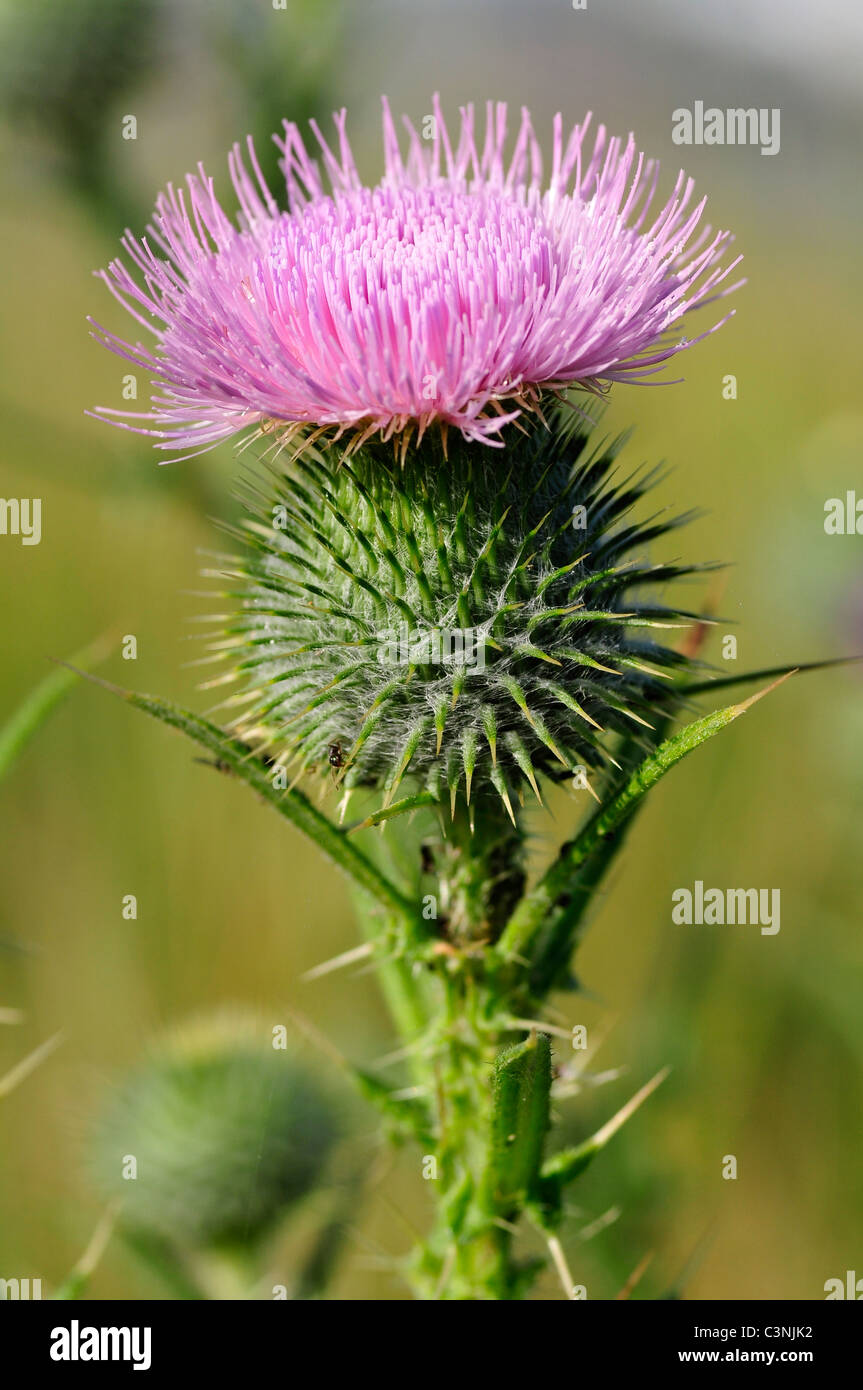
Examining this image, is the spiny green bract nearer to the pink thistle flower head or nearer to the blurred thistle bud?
the pink thistle flower head

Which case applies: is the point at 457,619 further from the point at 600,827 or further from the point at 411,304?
the point at 411,304

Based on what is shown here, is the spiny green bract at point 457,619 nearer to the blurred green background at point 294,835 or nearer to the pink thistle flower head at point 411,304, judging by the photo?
the pink thistle flower head at point 411,304

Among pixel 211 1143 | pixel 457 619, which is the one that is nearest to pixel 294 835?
pixel 211 1143

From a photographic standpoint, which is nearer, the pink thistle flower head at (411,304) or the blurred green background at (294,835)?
the pink thistle flower head at (411,304)

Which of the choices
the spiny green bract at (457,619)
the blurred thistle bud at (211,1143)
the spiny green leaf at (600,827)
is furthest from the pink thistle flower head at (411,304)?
the blurred thistle bud at (211,1143)

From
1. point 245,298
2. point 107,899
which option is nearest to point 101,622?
point 107,899

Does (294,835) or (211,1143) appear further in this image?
(294,835)

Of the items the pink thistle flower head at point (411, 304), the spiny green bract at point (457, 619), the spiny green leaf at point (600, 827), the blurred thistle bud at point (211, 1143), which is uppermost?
the pink thistle flower head at point (411, 304)
